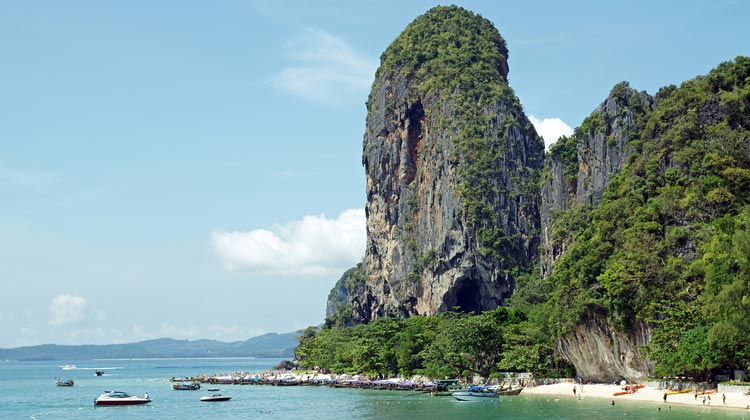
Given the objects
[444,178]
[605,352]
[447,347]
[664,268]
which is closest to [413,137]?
[444,178]

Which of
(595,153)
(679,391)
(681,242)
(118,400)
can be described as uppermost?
(595,153)

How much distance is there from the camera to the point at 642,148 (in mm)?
83812

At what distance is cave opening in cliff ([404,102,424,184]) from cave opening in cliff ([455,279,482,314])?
24.8 meters

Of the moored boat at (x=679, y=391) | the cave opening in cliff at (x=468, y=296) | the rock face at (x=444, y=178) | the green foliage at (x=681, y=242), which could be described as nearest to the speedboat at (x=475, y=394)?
the green foliage at (x=681, y=242)

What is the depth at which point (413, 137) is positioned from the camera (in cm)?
13588

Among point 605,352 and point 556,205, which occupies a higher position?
point 556,205

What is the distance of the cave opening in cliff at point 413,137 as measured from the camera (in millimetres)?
135500

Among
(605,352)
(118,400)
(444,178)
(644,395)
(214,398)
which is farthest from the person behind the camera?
(444,178)

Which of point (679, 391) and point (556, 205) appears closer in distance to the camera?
point (679, 391)

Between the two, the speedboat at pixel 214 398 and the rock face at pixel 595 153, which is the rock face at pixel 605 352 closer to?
the rock face at pixel 595 153

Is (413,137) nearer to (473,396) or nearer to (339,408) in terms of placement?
(473,396)

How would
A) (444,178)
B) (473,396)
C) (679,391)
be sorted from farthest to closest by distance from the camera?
(444,178) < (473,396) < (679,391)

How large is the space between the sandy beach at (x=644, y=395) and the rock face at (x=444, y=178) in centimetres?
4870

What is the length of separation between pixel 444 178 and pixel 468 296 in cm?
1804
